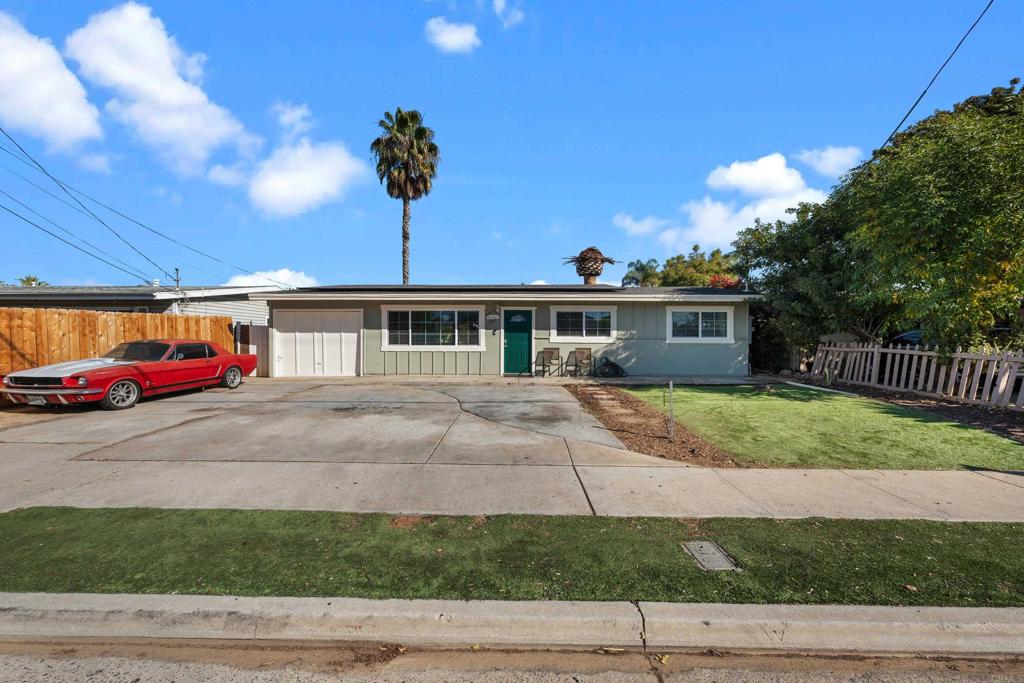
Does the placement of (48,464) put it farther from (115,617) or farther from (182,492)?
(115,617)

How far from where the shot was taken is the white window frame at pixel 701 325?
15906 mm

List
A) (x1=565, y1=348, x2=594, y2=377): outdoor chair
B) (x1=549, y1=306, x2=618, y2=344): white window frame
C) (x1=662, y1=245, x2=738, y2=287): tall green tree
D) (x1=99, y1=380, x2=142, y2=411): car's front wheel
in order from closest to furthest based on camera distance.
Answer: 1. (x1=99, y1=380, x2=142, y2=411): car's front wheel
2. (x1=565, y1=348, x2=594, y2=377): outdoor chair
3. (x1=549, y1=306, x2=618, y2=344): white window frame
4. (x1=662, y1=245, x2=738, y2=287): tall green tree

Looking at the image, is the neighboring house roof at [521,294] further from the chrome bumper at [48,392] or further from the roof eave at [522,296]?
the chrome bumper at [48,392]

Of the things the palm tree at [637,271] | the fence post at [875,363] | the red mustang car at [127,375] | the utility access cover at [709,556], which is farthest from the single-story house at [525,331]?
the palm tree at [637,271]

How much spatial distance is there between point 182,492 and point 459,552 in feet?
10.7

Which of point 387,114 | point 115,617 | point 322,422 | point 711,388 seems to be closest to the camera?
point 115,617

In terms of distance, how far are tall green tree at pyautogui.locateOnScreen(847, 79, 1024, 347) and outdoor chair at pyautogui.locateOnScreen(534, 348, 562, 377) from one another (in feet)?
28.7

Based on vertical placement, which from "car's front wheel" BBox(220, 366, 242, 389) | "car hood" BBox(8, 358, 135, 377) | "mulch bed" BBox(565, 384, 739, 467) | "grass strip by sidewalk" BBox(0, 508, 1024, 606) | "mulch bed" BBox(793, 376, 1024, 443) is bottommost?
"grass strip by sidewalk" BBox(0, 508, 1024, 606)

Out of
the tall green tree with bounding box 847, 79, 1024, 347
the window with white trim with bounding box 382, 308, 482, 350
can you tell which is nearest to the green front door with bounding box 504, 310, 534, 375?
the window with white trim with bounding box 382, 308, 482, 350

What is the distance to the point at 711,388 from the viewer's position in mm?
12930

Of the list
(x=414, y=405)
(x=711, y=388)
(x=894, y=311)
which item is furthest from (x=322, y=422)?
(x=894, y=311)

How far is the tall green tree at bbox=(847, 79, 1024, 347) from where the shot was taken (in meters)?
9.11

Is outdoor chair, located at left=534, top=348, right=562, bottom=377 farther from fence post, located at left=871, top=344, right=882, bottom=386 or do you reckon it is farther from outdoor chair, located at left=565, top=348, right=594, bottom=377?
Answer: fence post, located at left=871, top=344, right=882, bottom=386

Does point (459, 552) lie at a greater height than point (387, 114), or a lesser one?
lesser
